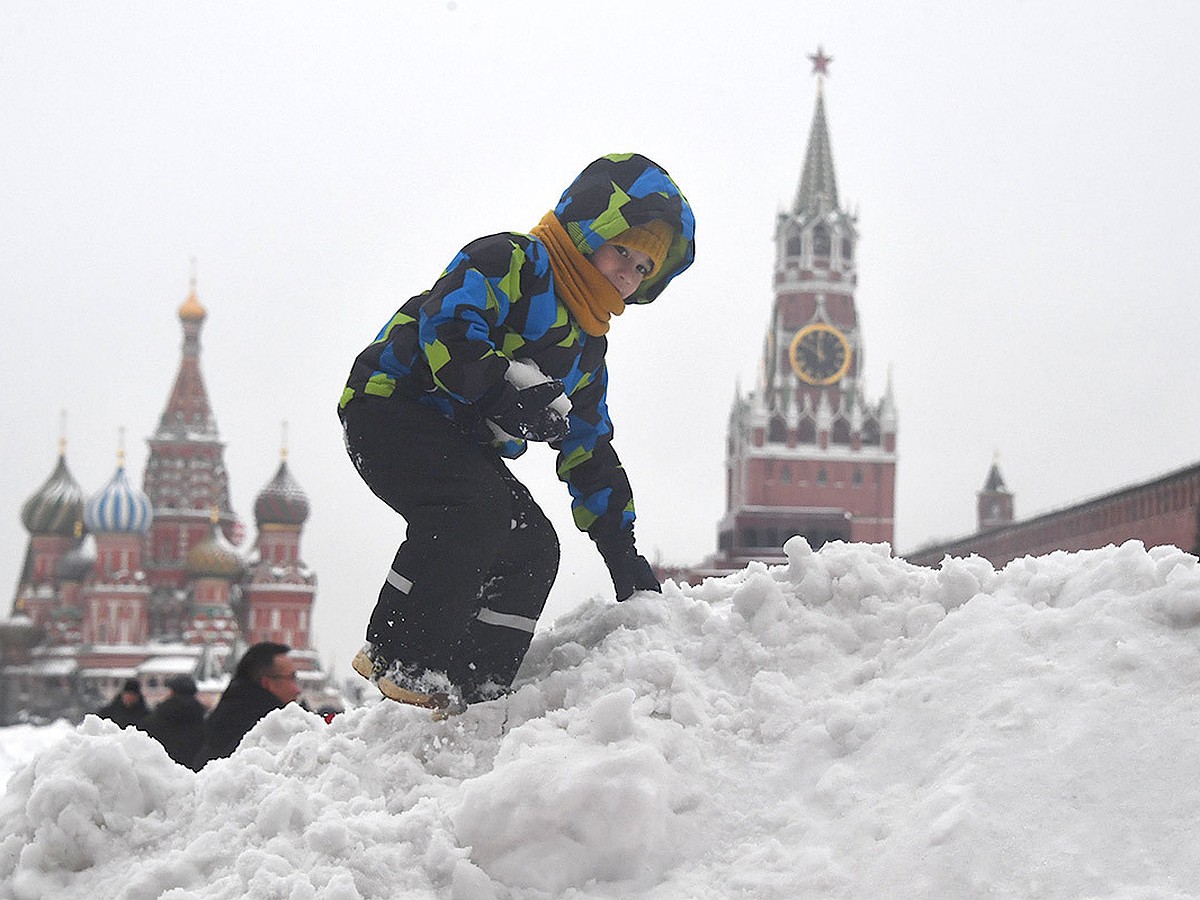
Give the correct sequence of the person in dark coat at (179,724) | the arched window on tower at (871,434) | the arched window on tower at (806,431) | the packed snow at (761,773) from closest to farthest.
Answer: the packed snow at (761,773), the person in dark coat at (179,724), the arched window on tower at (806,431), the arched window on tower at (871,434)

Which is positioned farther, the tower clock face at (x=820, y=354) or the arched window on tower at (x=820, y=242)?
the arched window on tower at (x=820, y=242)

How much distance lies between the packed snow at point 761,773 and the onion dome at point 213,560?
49.3 meters

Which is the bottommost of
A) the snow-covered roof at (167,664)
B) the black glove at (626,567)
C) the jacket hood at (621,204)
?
the snow-covered roof at (167,664)

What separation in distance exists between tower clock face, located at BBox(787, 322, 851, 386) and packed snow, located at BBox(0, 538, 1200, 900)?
6269 cm

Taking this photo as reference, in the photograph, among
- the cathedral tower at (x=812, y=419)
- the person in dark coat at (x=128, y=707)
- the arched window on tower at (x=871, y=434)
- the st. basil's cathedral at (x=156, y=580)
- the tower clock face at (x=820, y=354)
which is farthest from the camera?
the tower clock face at (x=820, y=354)

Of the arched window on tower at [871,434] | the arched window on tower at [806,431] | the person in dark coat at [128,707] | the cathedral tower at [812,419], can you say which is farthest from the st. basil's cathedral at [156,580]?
the person in dark coat at [128,707]

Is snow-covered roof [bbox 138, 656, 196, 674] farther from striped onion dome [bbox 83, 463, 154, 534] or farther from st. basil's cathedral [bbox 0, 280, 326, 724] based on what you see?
striped onion dome [bbox 83, 463, 154, 534]

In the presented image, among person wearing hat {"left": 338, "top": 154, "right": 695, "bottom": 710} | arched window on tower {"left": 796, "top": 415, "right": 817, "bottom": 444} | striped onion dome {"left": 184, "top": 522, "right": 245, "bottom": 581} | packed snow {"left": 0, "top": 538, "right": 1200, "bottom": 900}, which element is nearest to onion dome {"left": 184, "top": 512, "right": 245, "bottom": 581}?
striped onion dome {"left": 184, "top": 522, "right": 245, "bottom": 581}

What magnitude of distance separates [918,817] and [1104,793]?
10.5 inches

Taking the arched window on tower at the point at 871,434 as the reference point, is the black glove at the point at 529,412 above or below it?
below

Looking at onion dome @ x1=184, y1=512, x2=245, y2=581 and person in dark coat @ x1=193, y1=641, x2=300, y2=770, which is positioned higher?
onion dome @ x1=184, y1=512, x2=245, y2=581

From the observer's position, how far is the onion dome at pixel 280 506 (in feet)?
170

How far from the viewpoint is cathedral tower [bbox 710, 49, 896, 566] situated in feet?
206

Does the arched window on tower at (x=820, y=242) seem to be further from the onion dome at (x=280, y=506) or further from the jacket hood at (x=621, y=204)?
the jacket hood at (x=621, y=204)
